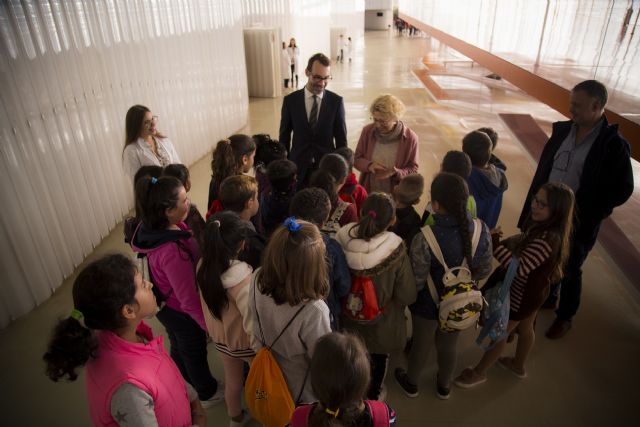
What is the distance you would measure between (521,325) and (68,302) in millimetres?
3411

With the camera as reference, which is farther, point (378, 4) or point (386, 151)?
point (378, 4)

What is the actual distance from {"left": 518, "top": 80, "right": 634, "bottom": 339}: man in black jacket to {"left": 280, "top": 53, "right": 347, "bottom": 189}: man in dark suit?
159cm

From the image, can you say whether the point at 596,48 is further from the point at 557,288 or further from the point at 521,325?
the point at 521,325

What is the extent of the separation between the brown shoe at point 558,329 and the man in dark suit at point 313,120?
2.09 meters

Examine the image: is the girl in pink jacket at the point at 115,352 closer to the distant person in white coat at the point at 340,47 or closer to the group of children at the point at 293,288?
the group of children at the point at 293,288

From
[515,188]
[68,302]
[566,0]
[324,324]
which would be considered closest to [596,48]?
[566,0]

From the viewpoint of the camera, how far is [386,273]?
1.84 m

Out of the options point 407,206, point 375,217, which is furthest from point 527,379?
point 375,217

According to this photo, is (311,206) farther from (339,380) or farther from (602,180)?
(602,180)

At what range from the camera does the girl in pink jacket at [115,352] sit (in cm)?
112

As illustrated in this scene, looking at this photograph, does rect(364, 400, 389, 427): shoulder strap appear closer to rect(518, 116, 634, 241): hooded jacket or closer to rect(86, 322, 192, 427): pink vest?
rect(86, 322, 192, 427): pink vest

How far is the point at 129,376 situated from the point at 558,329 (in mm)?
2827

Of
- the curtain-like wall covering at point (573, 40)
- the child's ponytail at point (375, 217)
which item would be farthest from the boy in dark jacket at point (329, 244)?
the curtain-like wall covering at point (573, 40)

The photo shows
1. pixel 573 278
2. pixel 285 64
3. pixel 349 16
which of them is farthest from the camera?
pixel 349 16
